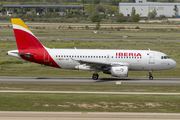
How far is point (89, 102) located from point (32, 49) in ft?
52.7

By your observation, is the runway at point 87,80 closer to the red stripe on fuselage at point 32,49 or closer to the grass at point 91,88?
the grass at point 91,88

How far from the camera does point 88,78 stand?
136 feet

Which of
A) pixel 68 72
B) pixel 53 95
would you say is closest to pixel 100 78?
pixel 68 72

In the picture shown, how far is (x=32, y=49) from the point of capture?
1578 inches

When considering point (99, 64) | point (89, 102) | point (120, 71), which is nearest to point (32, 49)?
point (99, 64)

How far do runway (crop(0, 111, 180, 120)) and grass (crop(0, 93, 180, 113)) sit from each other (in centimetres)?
118

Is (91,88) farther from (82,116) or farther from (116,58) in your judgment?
(82,116)

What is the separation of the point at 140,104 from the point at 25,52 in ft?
63.5

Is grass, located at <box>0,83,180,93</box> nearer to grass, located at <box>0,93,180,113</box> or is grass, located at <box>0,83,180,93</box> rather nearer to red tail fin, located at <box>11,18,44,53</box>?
grass, located at <box>0,93,180,113</box>

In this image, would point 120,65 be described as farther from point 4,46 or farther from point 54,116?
point 4,46

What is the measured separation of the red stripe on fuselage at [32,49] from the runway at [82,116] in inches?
629

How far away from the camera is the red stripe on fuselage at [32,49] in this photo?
1561 inches

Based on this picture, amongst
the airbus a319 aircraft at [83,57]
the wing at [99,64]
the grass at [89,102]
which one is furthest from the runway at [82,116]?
the airbus a319 aircraft at [83,57]

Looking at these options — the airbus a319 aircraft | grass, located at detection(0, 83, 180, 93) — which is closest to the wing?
the airbus a319 aircraft
